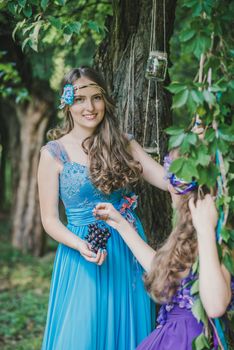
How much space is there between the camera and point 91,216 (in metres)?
3.12

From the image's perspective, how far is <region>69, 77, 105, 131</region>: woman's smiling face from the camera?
10.3 feet

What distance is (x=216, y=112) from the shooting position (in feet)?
6.38

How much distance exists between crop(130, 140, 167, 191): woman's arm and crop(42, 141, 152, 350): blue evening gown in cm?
18

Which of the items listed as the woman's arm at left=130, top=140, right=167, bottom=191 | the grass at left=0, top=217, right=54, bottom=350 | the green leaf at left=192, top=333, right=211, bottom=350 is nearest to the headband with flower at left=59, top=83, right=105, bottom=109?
the woman's arm at left=130, top=140, right=167, bottom=191

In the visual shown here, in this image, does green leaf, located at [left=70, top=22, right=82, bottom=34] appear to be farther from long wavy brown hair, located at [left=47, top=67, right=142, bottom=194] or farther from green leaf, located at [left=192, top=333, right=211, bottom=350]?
green leaf, located at [left=192, top=333, right=211, bottom=350]

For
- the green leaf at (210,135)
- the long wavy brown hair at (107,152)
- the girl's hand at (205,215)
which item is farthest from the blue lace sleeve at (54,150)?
the green leaf at (210,135)

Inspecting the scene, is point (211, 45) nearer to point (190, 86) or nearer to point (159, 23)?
point (190, 86)

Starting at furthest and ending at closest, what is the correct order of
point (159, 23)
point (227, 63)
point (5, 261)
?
point (5, 261)
point (159, 23)
point (227, 63)

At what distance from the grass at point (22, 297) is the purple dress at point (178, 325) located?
10.3ft

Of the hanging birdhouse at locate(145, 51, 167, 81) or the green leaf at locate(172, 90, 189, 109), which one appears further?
the hanging birdhouse at locate(145, 51, 167, 81)

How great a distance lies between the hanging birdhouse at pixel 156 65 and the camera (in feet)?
10.8

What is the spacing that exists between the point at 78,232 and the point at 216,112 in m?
1.40

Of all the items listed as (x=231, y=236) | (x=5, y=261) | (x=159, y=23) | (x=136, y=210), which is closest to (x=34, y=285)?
(x=5, y=261)

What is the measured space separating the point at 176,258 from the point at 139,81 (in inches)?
61.2
